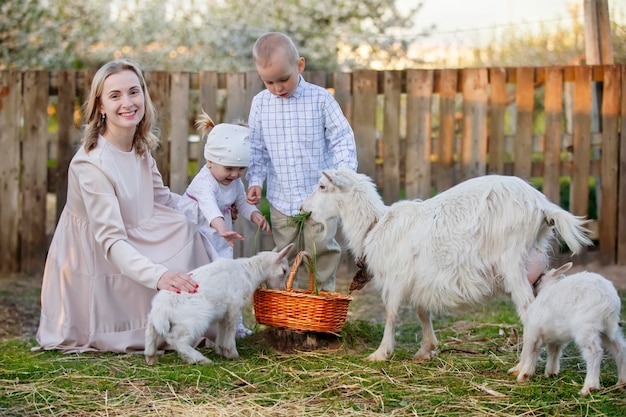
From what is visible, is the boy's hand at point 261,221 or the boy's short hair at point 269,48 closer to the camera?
the boy's short hair at point 269,48

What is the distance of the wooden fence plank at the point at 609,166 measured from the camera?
8.48 meters

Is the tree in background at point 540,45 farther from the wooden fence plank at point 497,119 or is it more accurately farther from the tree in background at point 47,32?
the tree in background at point 47,32

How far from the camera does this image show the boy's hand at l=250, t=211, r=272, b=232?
568 cm

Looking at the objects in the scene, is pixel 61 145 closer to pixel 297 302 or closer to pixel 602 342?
pixel 297 302

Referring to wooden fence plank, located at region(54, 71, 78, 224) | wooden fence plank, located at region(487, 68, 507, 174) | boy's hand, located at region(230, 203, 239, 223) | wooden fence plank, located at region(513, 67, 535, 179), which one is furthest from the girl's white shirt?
wooden fence plank, located at region(513, 67, 535, 179)

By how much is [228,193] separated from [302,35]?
11.0 m

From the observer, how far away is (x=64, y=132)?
841 cm

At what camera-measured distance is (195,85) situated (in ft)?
27.8

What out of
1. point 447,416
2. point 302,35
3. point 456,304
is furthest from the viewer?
point 302,35

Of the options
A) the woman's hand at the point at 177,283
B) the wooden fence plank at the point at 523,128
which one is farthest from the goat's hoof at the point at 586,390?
the wooden fence plank at the point at 523,128

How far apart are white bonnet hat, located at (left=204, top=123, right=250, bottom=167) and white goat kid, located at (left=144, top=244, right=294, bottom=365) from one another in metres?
0.72

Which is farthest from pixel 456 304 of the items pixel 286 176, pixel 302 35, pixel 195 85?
pixel 302 35

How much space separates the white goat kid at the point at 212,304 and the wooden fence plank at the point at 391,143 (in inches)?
130

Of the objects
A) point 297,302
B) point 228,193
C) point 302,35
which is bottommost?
point 297,302
